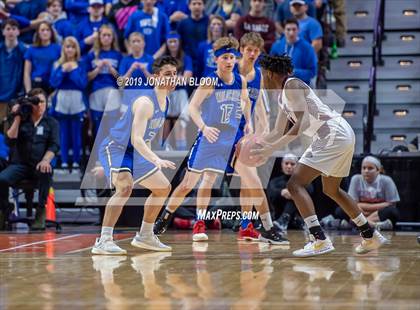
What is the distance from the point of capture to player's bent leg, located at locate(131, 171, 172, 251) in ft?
27.0

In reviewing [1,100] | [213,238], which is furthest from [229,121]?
[1,100]

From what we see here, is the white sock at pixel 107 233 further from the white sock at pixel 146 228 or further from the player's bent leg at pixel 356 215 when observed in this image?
the player's bent leg at pixel 356 215

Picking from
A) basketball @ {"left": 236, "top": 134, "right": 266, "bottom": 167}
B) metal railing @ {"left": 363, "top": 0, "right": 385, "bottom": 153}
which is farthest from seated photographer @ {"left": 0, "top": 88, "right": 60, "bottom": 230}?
metal railing @ {"left": 363, "top": 0, "right": 385, "bottom": 153}

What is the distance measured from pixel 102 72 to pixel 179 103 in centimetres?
120

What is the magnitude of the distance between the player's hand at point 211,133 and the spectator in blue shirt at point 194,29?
398cm

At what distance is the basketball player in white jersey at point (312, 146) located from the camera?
24.8ft

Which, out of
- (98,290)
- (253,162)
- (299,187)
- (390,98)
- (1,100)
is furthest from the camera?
(390,98)

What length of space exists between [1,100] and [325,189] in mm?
7047

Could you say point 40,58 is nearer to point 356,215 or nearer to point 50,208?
point 50,208

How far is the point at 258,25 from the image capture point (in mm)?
13125

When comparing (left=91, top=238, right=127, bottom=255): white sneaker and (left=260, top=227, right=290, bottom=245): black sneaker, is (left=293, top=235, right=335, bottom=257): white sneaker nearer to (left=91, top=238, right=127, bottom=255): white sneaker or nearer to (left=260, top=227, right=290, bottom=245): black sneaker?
(left=260, top=227, right=290, bottom=245): black sneaker

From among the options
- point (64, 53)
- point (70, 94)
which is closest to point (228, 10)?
point (64, 53)

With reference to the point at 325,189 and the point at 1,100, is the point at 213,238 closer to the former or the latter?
the point at 325,189

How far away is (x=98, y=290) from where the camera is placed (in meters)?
5.44
